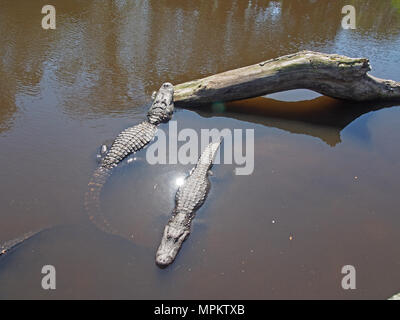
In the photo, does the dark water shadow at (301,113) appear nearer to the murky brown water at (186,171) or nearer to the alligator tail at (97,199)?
the murky brown water at (186,171)

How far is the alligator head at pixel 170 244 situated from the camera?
365 centimetres

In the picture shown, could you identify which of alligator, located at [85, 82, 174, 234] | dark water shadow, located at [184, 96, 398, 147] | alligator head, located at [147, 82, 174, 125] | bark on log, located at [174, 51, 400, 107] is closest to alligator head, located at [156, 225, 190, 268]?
alligator, located at [85, 82, 174, 234]

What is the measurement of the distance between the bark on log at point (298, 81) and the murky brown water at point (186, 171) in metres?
0.33

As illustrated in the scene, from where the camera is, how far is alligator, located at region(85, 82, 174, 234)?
4258 millimetres

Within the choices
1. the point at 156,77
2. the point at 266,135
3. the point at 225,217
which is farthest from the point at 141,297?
the point at 156,77

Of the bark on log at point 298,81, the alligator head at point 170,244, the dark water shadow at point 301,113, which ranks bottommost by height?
the alligator head at point 170,244

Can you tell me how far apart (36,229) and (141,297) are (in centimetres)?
160

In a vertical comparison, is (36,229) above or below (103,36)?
Result: below

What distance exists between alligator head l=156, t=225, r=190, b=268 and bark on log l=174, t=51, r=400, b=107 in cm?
327

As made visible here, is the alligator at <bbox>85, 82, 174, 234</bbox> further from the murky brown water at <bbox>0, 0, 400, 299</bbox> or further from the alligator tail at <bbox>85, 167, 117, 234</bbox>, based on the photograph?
the murky brown water at <bbox>0, 0, 400, 299</bbox>

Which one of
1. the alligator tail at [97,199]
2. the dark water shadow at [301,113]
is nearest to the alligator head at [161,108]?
the dark water shadow at [301,113]

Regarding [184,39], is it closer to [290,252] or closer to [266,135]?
[266,135]

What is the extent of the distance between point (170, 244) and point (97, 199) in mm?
1304

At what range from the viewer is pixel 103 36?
348 inches
